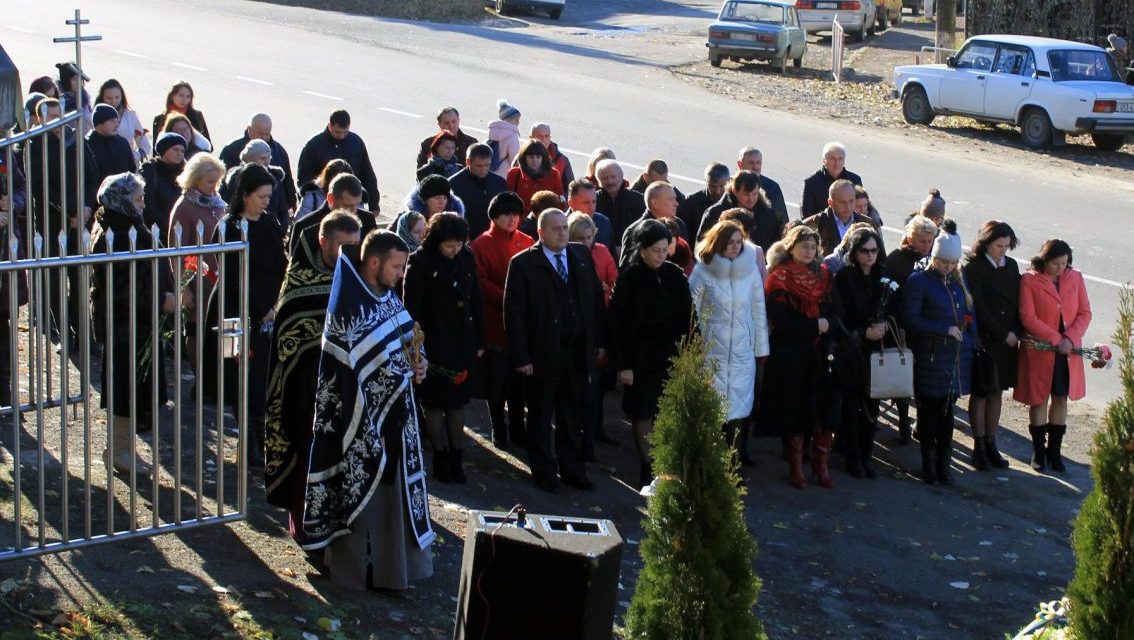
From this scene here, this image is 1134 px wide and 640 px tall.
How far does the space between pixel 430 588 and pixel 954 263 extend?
187 inches

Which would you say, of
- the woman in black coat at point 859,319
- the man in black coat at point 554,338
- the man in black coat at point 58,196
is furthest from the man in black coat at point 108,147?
the woman in black coat at point 859,319

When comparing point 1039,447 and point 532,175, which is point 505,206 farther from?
point 1039,447

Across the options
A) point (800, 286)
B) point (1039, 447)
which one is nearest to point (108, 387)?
point (800, 286)

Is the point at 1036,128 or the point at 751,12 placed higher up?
the point at 751,12

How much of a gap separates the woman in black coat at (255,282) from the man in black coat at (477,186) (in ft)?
11.0

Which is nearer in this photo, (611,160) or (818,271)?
(818,271)

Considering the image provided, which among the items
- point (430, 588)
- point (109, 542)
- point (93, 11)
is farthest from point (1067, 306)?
point (93, 11)

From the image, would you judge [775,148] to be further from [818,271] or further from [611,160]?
[818,271]

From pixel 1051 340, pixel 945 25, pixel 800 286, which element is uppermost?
A: pixel 945 25

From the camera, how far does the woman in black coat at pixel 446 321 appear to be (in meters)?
9.36

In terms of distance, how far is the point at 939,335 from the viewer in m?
10.5

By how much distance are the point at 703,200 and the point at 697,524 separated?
7406 mm

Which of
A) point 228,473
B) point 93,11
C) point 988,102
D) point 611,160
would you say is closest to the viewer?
point 228,473

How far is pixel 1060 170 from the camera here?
22.7 metres
